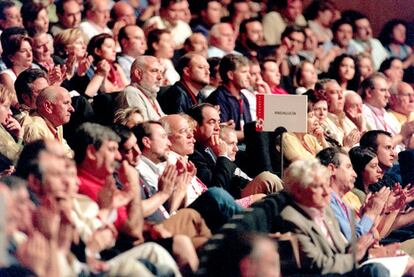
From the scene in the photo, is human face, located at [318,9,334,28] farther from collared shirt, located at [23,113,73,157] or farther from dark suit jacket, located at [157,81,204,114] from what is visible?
collared shirt, located at [23,113,73,157]

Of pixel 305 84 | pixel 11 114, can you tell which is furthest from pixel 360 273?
pixel 305 84

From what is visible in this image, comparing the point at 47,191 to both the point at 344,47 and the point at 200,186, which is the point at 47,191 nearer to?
the point at 200,186

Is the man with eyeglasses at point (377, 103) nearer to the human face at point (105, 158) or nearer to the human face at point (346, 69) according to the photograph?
the human face at point (346, 69)

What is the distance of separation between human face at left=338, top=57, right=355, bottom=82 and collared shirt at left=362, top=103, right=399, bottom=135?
34 centimetres

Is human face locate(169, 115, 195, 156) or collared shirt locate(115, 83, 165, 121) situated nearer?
human face locate(169, 115, 195, 156)

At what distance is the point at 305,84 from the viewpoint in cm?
965

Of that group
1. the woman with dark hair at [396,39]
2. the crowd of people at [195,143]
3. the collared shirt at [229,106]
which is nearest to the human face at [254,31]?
the crowd of people at [195,143]

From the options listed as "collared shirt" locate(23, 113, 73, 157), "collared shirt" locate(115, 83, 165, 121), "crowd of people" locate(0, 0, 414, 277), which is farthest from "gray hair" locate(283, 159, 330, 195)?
"collared shirt" locate(115, 83, 165, 121)

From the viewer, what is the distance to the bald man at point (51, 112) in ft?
22.5

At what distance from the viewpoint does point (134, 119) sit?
6.89 metres

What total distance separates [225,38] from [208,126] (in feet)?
7.93

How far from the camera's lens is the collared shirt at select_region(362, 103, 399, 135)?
9.56m

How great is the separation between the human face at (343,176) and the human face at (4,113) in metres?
1.72

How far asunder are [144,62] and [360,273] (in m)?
2.20
